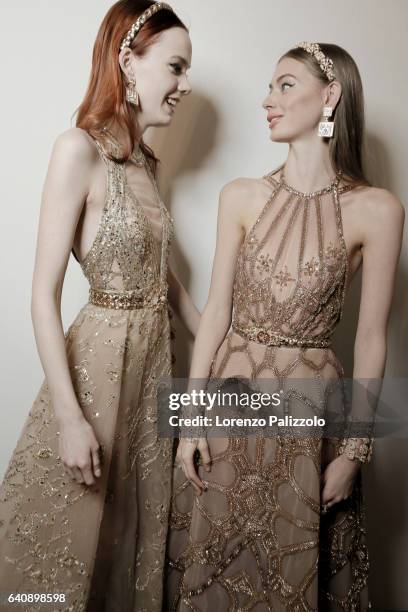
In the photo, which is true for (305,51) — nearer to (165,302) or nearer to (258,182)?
(258,182)

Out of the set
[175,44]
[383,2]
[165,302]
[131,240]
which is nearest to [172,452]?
[165,302]

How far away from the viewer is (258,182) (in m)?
1.42

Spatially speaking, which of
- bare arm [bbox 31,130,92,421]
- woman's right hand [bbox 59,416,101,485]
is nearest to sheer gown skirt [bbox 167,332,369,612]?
woman's right hand [bbox 59,416,101,485]

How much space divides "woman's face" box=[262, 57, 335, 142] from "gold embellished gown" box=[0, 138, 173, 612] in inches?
14.1

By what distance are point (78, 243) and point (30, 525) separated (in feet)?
2.08

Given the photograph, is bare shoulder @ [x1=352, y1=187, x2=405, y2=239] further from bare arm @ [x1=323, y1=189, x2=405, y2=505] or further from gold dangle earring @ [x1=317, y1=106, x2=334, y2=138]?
gold dangle earring @ [x1=317, y1=106, x2=334, y2=138]

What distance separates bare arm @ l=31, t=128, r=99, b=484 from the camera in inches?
48.6

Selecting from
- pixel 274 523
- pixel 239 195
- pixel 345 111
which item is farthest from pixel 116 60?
pixel 274 523

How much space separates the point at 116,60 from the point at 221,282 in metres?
0.58

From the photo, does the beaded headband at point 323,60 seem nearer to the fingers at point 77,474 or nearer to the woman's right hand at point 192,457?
the woman's right hand at point 192,457

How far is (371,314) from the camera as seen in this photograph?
133cm

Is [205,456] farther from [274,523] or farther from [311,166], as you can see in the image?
[311,166]

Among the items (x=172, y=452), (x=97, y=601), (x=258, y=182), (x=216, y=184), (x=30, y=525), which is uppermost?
(x=216, y=184)

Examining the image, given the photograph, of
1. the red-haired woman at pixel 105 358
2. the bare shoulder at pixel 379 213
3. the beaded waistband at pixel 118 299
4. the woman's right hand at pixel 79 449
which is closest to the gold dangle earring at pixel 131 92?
the red-haired woman at pixel 105 358
